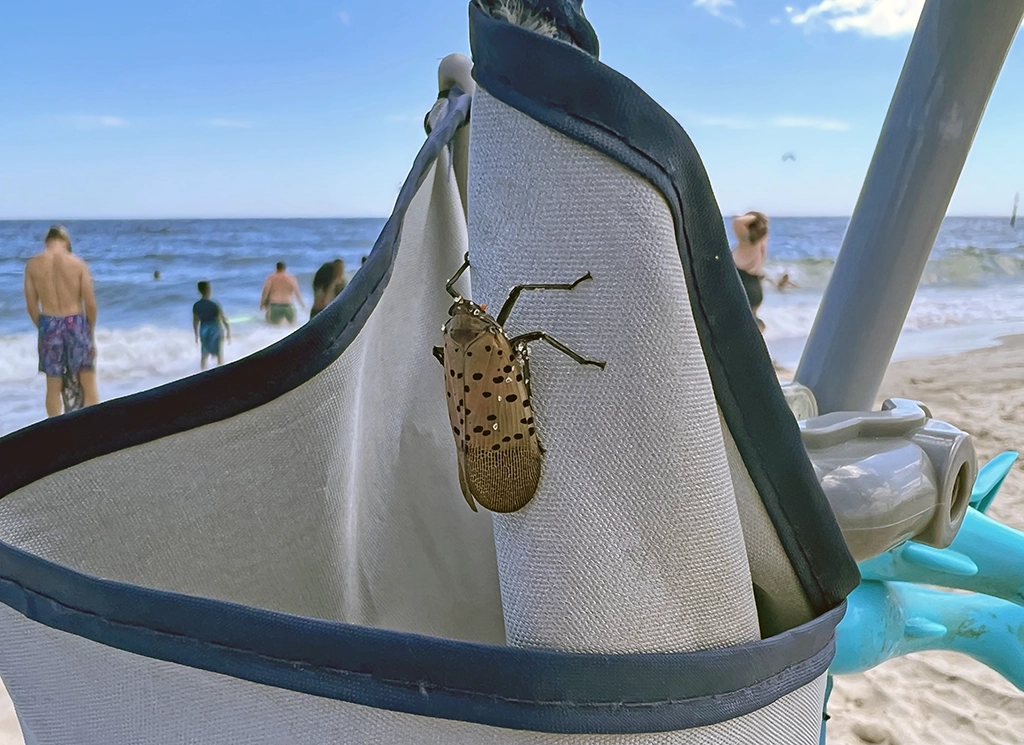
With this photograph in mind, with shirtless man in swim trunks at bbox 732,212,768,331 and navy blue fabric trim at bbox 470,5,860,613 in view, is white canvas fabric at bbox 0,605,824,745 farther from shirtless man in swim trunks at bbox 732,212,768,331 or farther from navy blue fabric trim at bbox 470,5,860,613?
shirtless man in swim trunks at bbox 732,212,768,331

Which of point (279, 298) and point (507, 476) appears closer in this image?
point (507, 476)

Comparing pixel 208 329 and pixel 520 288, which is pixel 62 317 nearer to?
pixel 208 329

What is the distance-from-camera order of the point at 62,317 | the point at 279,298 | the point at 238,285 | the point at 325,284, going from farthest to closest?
1. the point at 238,285
2. the point at 279,298
3. the point at 325,284
4. the point at 62,317

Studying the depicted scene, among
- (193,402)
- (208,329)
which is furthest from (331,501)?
(208,329)

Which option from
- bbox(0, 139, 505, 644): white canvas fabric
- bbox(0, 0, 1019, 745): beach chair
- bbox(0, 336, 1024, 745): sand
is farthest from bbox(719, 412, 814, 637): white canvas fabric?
bbox(0, 336, 1024, 745): sand

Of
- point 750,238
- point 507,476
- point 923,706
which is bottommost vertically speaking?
point 923,706

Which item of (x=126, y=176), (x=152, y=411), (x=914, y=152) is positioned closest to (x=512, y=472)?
(x=152, y=411)

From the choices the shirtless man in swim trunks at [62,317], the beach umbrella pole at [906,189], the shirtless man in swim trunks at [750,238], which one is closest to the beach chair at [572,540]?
the beach umbrella pole at [906,189]
